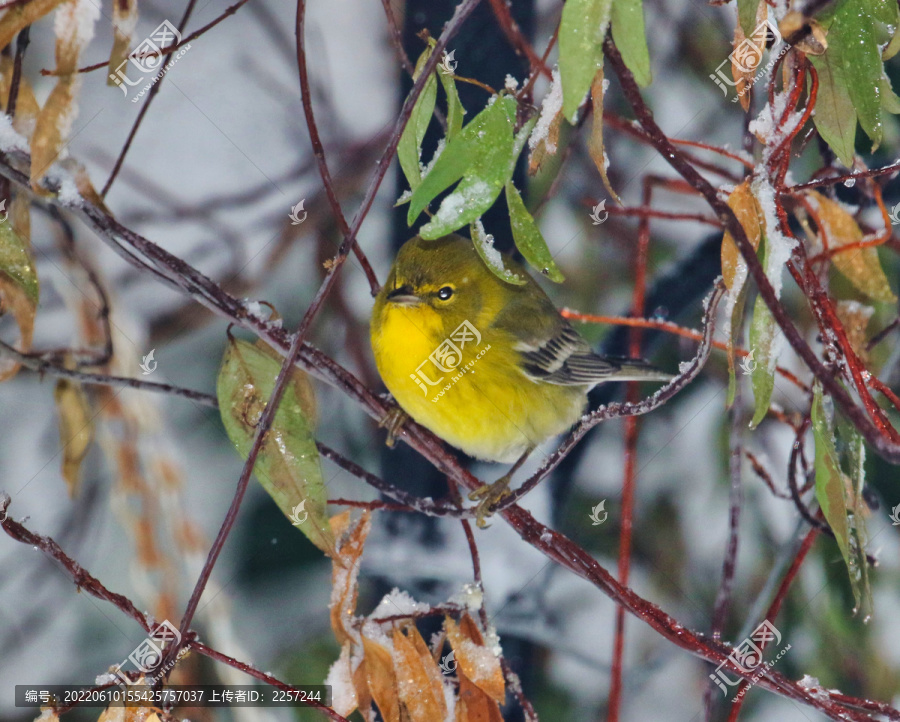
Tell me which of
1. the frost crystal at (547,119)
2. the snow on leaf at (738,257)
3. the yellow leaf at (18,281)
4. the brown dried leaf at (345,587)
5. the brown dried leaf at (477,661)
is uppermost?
the yellow leaf at (18,281)

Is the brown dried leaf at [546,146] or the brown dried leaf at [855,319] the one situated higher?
the brown dried leaf at [546,146]

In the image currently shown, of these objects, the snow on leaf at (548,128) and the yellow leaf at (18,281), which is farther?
the yellow leaf at (18,281)

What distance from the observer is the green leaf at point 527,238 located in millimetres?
1232

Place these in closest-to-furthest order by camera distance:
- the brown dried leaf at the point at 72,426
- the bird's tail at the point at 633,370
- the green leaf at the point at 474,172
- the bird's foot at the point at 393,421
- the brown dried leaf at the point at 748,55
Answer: the green leaf at the point at 474,172 → the brown dried leaf at the point at 748,55 → the brown dried leaf at the point at 72,426 → the bird's foot at the point at 393,421 → the bird's tail at the point at 633,370

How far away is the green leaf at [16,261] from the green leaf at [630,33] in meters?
1.22

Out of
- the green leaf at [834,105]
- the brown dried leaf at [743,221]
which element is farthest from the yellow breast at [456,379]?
the green leaf at [834,105]

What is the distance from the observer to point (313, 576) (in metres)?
3.06

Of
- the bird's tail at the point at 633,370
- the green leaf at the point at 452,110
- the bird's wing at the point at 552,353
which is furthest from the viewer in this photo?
the bird's tail at the point at 633,370

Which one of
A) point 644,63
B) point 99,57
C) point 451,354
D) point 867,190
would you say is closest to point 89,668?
point 451,354

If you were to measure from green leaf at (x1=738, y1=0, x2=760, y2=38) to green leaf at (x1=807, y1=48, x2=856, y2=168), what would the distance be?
0.12 m

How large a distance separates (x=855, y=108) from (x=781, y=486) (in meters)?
1.73

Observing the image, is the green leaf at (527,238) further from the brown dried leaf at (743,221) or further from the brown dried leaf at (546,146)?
the brown dried leaf at (743,221)

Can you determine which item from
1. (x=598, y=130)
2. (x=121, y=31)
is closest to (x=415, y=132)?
(x=598, y=130)

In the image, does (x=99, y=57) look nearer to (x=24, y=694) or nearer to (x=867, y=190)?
(x=24, y=694)
